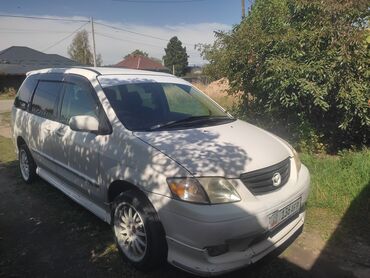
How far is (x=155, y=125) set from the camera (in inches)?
154

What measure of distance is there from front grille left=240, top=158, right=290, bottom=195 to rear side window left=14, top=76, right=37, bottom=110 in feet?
13.2

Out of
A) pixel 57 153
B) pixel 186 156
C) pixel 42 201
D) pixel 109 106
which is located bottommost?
pixel 42 201

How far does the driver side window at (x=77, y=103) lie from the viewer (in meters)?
4.20

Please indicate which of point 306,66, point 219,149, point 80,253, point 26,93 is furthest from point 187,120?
point 26,93

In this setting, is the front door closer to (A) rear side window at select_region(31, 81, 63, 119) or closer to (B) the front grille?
(A) rear side window at select_region(31, 81, 63, 119)

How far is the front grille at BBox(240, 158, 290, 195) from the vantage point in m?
3.18

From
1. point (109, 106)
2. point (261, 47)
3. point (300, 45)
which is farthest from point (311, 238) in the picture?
point (261, 47)

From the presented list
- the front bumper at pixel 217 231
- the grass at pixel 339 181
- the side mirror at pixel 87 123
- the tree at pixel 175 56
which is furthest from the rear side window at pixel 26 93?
the tree at pixel 175 56

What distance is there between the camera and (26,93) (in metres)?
6.06

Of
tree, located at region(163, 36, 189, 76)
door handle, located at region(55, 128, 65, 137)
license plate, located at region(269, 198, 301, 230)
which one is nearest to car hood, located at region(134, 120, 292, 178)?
license plate, located at region(269, 198, 301, 230)

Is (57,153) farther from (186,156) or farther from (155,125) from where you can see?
(186,156)

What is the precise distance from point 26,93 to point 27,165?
3.83 ft

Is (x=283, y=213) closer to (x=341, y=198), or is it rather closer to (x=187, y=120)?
(x=187, y=120)

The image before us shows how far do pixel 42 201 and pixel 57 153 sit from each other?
3.39 feet
